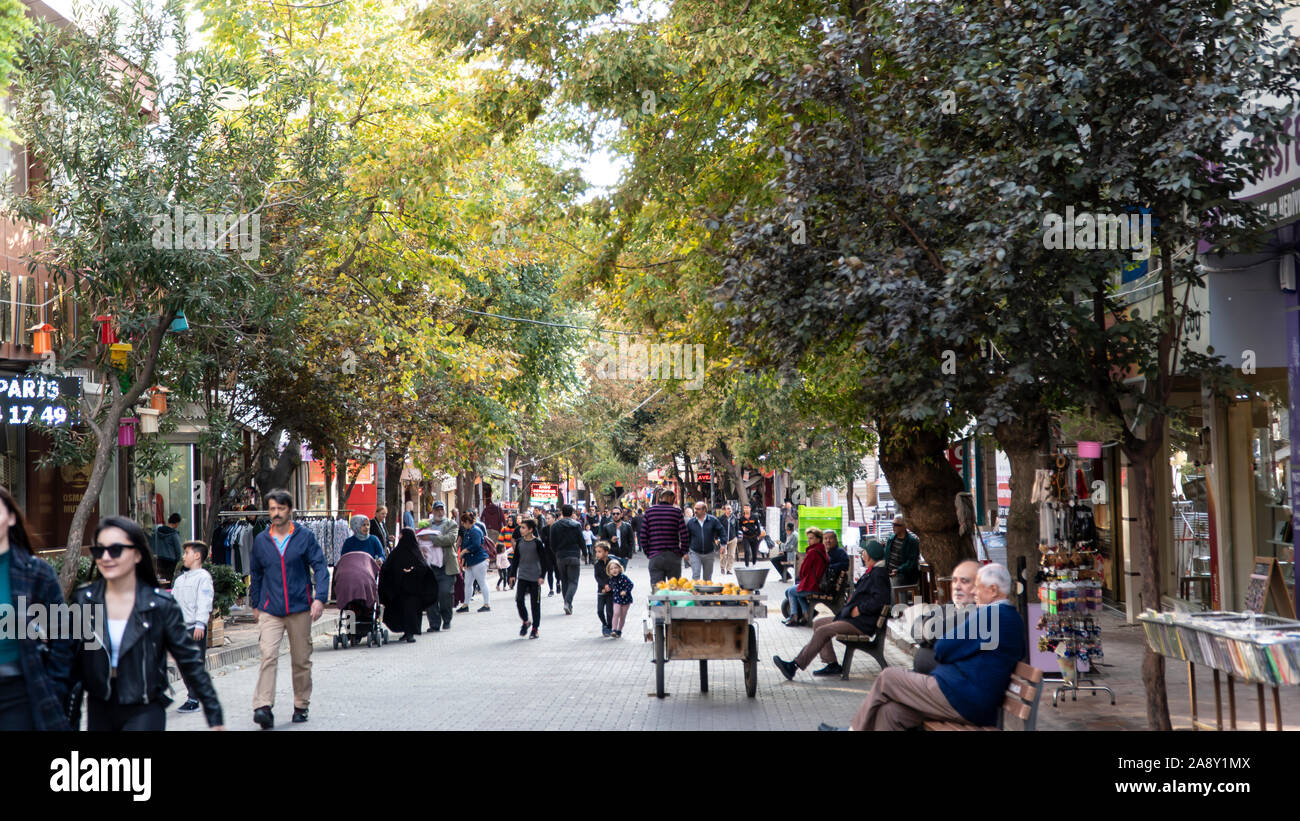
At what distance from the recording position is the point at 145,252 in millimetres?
13445

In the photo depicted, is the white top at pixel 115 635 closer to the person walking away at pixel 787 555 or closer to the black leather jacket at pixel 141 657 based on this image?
the black leather jacket at pixel 141 657

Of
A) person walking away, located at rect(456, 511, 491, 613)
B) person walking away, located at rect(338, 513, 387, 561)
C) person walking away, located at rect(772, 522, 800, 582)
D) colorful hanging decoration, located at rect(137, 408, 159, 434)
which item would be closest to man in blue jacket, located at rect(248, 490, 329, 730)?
person walking away, located at rect(338, 513, 387, 561)

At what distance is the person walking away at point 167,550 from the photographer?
17156 mm

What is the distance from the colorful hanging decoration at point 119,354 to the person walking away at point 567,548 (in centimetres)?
734

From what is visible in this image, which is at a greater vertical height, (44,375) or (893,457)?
(44,375)

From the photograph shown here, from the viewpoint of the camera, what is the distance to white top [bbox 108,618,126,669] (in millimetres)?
5801

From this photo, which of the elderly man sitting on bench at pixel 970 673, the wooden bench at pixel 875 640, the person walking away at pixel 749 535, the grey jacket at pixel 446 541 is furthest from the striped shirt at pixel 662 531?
the person walking away at pixel 749 535

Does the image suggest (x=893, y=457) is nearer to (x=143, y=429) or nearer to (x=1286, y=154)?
(x=1286, y=154)

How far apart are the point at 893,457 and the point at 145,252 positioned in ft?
31.5

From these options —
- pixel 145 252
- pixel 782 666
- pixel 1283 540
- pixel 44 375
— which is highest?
pixel 145 252

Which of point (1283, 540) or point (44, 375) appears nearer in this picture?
point (1283, 540)
